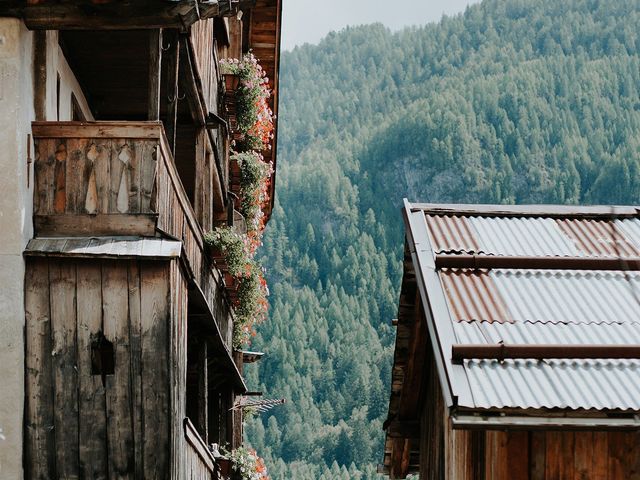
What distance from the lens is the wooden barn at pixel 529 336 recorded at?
23.0 feet

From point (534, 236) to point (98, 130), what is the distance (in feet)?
11.6

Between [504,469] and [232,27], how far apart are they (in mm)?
13456

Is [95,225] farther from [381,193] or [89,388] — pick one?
[381,193]

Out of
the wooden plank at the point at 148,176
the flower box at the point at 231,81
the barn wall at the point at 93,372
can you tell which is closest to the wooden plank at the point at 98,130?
the wooden plank at the point at 148,176

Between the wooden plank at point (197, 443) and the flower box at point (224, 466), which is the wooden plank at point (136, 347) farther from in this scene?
the flower box at point (224, 466)

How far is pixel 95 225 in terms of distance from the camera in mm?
9844

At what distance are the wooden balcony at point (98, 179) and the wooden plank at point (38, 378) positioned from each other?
1.33ft

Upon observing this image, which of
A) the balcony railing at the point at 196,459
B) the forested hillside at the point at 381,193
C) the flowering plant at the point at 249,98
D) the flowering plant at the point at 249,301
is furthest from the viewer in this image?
the forested hillside at the point at 381,193

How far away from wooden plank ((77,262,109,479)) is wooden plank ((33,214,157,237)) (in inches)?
11.1

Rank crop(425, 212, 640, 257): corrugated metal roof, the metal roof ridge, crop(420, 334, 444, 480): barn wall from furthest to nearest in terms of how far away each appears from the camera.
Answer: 1. the metal roof ridge
2. crop(420, 334, 444, 480): barn wall
3. crop(425, 212, 640, 257): corrugated metal roof

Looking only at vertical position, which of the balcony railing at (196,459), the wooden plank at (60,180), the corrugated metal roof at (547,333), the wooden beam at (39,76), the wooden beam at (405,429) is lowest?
the balcony railing at (196,459)

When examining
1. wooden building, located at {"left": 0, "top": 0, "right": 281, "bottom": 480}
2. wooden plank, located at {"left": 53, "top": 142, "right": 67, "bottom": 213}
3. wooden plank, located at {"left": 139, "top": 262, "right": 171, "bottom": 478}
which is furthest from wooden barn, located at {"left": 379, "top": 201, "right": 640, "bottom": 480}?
wooden plank, located at {"left": 53, "top": 142, "right": 67, "bottom": 213}

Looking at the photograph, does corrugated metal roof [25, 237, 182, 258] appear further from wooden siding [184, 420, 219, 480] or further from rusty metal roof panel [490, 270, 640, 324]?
rusty metal roof panel [490, 270, 640, 324]

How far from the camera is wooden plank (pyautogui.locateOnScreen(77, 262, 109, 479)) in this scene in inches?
381
